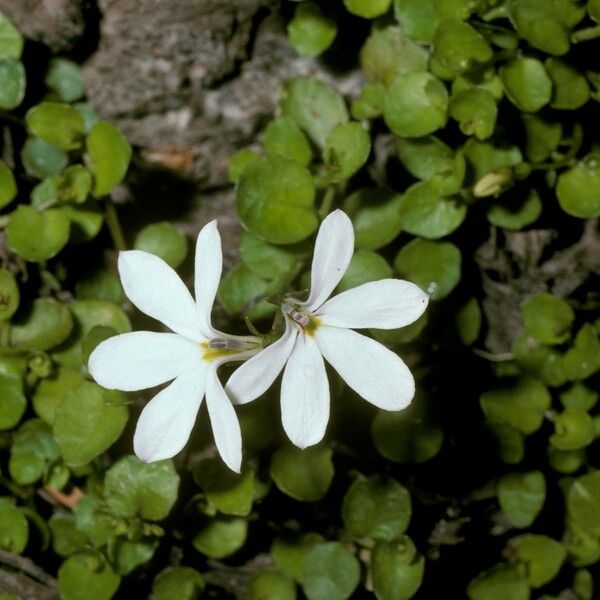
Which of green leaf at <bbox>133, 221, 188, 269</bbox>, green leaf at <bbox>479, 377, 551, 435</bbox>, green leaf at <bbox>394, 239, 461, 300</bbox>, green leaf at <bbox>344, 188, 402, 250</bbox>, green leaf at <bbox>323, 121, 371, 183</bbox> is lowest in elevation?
green leaf at <bbox>479, 377, 551, 435</bbox>

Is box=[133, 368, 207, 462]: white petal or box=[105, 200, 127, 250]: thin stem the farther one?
box=[105, 200, 127, 250]: thin stem

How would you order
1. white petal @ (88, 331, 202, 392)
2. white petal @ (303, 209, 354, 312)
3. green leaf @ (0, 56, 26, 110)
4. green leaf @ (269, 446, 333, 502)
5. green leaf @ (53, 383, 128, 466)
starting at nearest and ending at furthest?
1. white petal @ (303, 209, 354, 312)
2. white petal @ (88, 331, 202, 392)
3. green leaf @ (53, 383, 128, 466)
4. green leaf @ (269, 446, 333, 502)
5. green leaf @ (0, 56, 26, 110)

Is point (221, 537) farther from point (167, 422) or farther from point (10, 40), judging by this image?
point (10, 40)

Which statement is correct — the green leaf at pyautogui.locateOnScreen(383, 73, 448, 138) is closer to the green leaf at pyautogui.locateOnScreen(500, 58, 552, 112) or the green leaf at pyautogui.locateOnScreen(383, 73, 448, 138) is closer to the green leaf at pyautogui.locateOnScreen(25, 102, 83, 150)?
the green leaf at pyautogui.locateOnScreen(500, 58, 552, 112)

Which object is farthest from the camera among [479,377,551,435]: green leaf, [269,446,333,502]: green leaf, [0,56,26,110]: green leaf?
[479,377,551,435]: green leaf

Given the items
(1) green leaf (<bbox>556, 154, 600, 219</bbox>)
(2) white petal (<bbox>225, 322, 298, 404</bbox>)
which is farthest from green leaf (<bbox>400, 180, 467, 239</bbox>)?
(2) white petal (<bbox>225, 322, 298, 404</bbox>)

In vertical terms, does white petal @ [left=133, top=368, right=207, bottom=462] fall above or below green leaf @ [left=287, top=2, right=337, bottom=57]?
below
